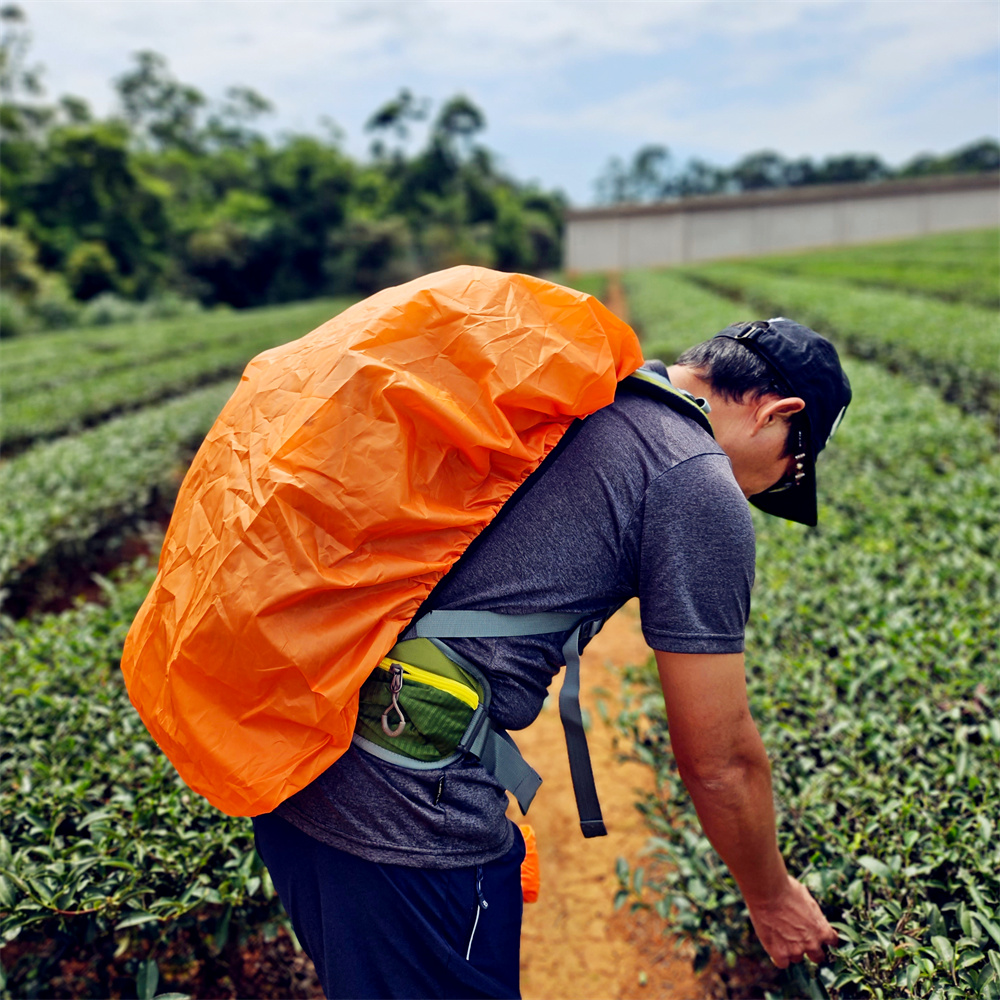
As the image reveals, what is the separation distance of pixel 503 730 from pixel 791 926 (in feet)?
2.16

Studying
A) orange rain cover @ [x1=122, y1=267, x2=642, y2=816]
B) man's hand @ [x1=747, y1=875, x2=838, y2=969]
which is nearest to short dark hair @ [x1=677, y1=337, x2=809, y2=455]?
orange rain cover @ [x1=122, y1=267, x2=642, y2=816]

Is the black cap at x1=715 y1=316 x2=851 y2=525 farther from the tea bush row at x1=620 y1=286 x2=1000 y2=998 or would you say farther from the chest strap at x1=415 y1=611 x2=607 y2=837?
the tea bush row at x1=620 y1=286 x2=1000 y2=998

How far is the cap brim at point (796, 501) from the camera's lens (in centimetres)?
144

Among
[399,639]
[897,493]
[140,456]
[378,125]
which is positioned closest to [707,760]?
[399,639]

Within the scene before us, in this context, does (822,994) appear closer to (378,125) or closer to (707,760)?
(707,760)

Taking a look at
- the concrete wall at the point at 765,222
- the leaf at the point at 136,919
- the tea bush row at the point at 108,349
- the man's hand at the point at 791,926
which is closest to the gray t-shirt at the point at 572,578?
the man's hand at the point at 791,926

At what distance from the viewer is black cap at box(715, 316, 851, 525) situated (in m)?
1.32

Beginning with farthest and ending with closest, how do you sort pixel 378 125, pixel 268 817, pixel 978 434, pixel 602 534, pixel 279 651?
pixel 378 125, pixel 978 434, pixel 268 817, pixel 602 534, pixel 279 651

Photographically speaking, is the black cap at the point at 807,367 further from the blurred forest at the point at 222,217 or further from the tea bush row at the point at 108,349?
the blurred forest at the point at 222,217

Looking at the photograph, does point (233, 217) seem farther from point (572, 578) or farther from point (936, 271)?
point (572, 578)

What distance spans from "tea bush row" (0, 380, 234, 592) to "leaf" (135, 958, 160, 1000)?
262 centimetres

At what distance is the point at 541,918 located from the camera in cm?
251

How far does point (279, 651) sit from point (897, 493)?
3.25 m

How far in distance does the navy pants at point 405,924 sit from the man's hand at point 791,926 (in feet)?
1.56
